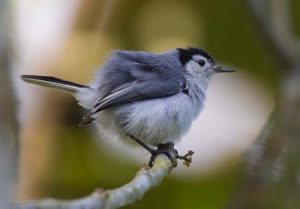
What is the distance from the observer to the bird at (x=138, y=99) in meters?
3.13

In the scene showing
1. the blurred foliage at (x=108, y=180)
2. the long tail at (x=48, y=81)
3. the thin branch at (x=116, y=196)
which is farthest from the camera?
the blurred foliage at (x=108, y=180)

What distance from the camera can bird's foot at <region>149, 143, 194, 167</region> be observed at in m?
2.80

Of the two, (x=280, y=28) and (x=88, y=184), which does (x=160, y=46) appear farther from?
(x=280, y=28)

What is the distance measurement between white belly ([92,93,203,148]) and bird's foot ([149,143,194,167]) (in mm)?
63

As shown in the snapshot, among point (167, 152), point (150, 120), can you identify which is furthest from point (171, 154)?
point (150, 120)

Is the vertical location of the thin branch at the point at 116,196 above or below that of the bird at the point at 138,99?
above

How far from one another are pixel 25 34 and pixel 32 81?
0.99 metres

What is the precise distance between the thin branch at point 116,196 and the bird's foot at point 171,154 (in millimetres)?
210

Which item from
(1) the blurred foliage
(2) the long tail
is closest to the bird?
(2) the long tail

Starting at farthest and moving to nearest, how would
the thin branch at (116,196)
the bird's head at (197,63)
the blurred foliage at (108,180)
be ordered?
the blurred foliage at (108,180) → the bird's head at (197,63) → the thin branch at (116,196)

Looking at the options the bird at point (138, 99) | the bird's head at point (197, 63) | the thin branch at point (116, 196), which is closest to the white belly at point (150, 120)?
the bird at point (138, 99)

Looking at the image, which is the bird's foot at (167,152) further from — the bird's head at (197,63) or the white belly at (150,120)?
the bird's head at (197,63)

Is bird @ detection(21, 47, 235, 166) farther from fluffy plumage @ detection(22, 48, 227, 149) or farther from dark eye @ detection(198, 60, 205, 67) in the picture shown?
dark eye @ detection(198, 60, 205, 67)

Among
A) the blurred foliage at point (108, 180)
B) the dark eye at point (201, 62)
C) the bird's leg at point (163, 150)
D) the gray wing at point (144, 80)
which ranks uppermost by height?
the dark eye at point (201, 62)
